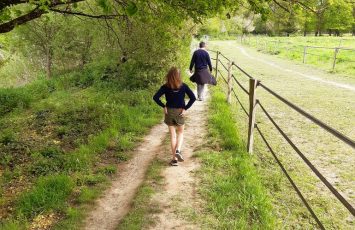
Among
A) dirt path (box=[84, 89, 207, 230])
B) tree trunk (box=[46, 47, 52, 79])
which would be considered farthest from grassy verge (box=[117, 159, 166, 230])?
tree trunk (box=[46, 47, 52, 79])

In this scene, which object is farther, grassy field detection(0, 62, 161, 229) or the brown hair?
the brown hair

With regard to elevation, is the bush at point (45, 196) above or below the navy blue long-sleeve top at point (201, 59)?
below

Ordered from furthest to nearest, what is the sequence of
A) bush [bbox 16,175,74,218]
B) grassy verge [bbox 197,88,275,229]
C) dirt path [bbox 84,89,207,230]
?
bush [bbox 16,175,74,218]
dirt path [bbox 84,89,207,230]
grassy verge [bbox 197,88,275,229]

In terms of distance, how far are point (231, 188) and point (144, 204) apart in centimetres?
141

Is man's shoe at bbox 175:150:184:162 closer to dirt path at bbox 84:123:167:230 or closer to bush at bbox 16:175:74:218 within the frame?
dirt path at bbox 84:123:167:230

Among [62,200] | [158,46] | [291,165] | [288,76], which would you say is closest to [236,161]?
[291,165]

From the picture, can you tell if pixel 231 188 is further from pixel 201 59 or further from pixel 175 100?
pixel 201 59

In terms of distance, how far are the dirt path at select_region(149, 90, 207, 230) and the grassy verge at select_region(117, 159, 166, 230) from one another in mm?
117

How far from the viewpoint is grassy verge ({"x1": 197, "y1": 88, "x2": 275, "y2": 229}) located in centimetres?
477

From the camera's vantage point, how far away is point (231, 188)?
5.62 m

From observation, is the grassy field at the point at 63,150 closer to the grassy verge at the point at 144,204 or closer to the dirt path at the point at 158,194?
the dirt path at the point at 158,194

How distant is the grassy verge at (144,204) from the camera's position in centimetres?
484

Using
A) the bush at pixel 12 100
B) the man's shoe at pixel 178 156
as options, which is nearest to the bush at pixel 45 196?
the man's shoe at pixel 178 156

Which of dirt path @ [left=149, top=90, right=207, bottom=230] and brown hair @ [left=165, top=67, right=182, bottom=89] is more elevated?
brown hair @ [left=165, top=67, right=182, bottom=89]
